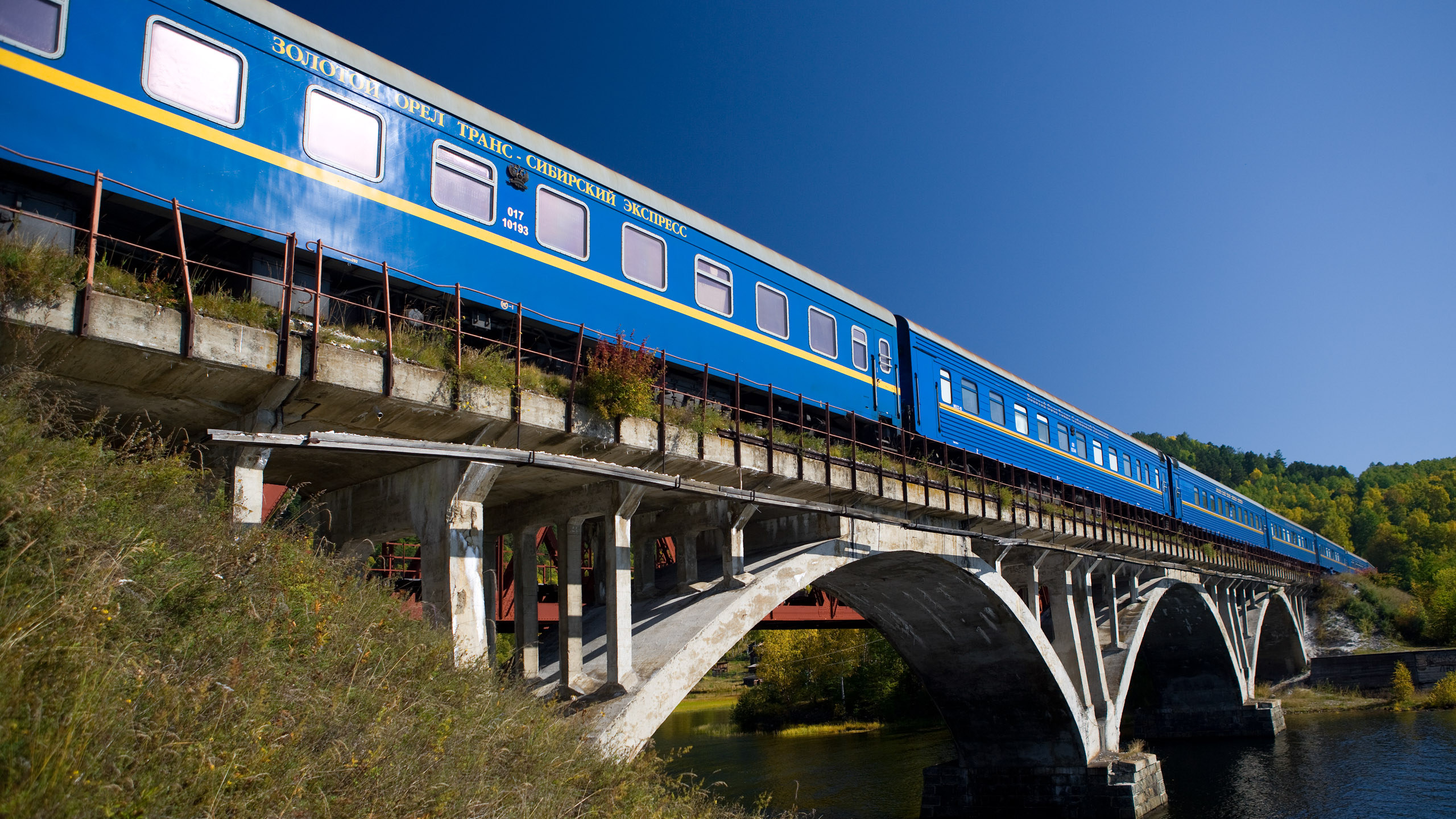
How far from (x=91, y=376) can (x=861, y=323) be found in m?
12.7

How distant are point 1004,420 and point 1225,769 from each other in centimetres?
1848

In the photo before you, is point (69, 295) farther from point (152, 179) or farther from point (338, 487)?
point (338, 487)

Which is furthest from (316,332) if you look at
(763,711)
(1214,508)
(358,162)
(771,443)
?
(763,711)

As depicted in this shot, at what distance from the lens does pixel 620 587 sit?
10.4m

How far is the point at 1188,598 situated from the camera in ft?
115

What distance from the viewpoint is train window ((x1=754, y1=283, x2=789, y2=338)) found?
14.3 meters

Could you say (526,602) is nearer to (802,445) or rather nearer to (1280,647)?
(802,445)

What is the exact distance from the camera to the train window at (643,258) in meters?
11.8

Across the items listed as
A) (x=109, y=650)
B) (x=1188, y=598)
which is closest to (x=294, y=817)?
(x=109, y=650)

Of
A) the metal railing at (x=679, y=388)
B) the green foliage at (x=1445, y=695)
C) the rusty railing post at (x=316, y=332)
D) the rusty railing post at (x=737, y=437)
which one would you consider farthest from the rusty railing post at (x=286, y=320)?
the green foliage at (x=1445, y=695)

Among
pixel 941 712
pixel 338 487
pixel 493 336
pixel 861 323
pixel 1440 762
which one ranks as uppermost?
pixel 861 323

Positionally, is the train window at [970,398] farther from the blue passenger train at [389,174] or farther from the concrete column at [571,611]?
the concrete column at [571,611]

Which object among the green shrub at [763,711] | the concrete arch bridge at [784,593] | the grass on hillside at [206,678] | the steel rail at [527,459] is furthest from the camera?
the green shrub at [763,711]

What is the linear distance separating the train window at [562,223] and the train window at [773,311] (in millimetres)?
3768
